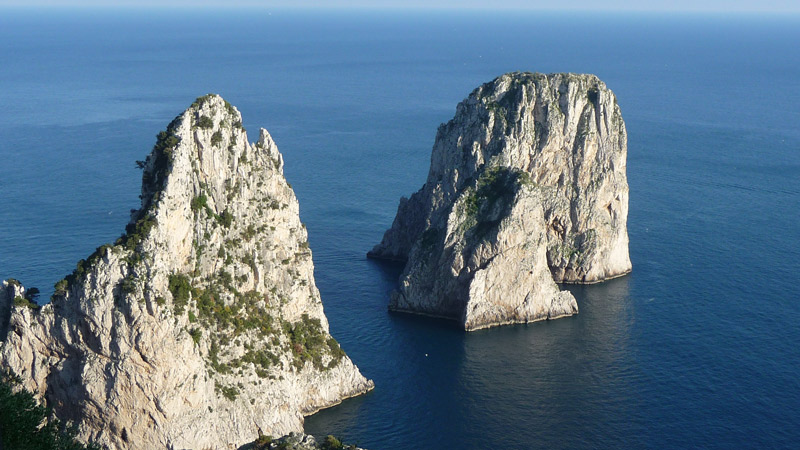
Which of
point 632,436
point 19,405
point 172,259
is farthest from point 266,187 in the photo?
point 632,436


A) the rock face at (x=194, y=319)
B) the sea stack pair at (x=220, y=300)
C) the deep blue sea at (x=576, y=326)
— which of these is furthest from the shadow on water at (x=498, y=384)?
the rock face at (x=194, y=319)

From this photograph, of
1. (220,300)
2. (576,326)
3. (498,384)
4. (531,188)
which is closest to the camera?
(220,300)

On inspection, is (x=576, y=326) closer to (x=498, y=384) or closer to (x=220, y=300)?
(x=498, y=384)

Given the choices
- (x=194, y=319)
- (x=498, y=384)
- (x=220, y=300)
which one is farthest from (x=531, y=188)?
(x=194, y=319)

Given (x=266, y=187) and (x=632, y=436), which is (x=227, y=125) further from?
(x=632, y=436)

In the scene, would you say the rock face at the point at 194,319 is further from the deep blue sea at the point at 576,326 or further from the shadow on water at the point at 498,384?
the deep blue sea at the point at 576,326

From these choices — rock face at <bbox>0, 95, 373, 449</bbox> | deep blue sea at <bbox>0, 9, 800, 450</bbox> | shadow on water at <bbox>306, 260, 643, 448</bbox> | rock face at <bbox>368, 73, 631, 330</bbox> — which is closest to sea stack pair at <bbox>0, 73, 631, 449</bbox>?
rock face at <bbox>0, 95, 373, 449</bbox>
